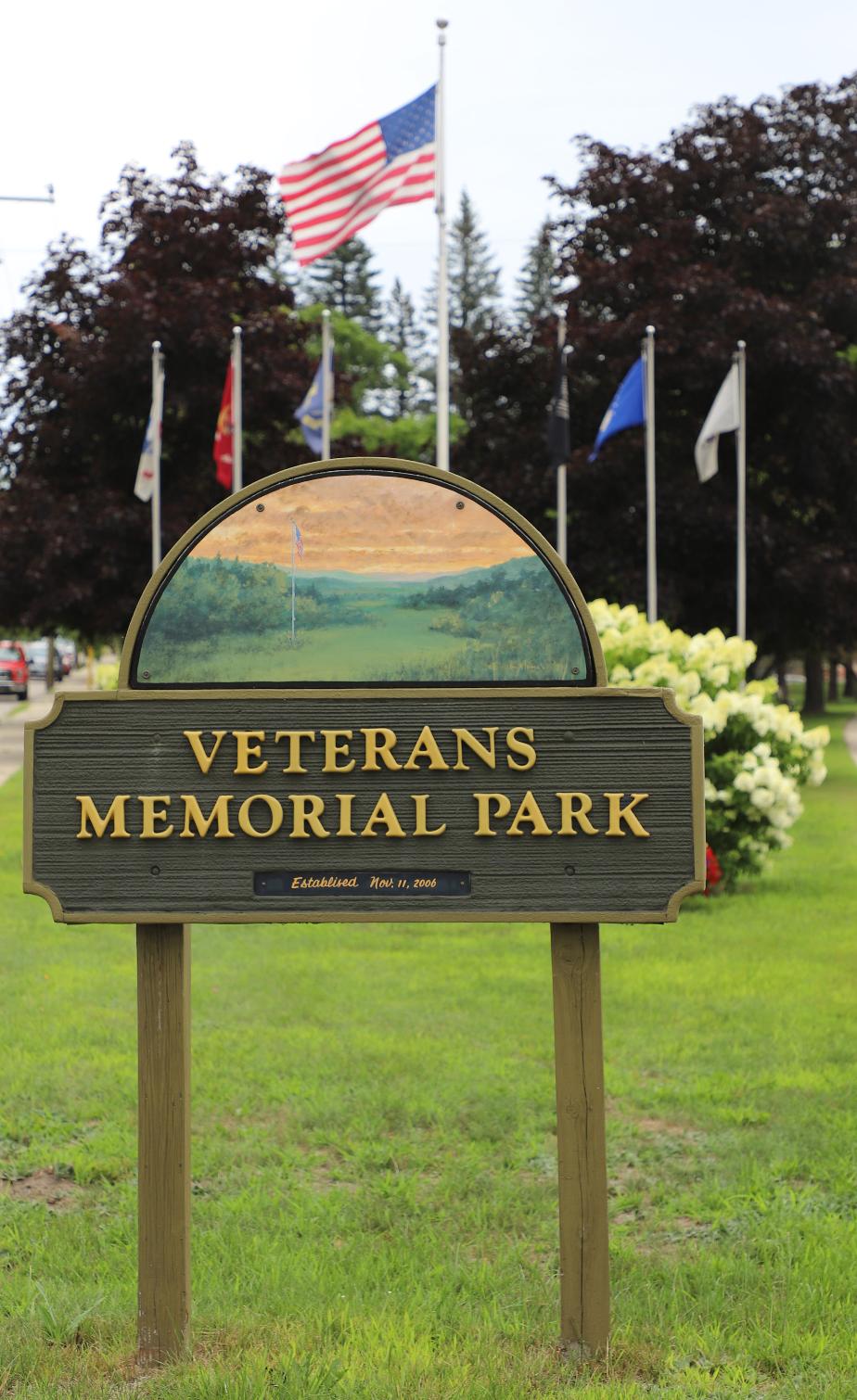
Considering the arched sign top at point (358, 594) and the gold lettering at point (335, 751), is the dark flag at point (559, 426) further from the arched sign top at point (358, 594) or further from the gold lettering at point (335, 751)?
the gold lettering at point (335, 751)

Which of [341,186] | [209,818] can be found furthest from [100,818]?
[341,186]

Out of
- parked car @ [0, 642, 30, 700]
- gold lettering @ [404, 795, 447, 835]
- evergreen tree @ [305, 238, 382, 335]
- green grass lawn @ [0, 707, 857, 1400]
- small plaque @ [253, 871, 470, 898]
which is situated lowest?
green grass lawn @ [0, 707, 857, 1400]

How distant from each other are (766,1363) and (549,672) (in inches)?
68.9

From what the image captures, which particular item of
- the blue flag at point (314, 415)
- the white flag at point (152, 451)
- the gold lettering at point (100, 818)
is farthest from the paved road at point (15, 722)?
the gold lettering at point (100, 818)

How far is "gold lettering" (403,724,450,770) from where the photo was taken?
3.54 meters

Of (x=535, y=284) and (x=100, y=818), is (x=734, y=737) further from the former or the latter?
(x=535, y=284)

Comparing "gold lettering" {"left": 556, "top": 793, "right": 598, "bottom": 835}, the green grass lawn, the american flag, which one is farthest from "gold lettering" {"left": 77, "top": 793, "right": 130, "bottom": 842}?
the american flag

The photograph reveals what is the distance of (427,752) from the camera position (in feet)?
11.7

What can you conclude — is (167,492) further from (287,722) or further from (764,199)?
(287,722)

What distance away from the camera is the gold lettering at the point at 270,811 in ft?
11.6

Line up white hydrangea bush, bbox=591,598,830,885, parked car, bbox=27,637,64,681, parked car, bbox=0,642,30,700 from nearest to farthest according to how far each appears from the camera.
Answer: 1. white hydrangea bush, bbox=591,598,830,885
2. parked car, bbox=0,642,30,700
3. parked car, bbox=27,637,64,681

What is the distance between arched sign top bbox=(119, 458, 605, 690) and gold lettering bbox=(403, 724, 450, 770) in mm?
141

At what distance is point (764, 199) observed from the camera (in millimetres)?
27141

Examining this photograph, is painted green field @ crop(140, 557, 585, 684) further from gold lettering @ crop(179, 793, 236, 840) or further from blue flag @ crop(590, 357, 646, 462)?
blue flag @ crop(590, 357, 646, 462)
